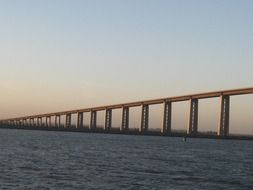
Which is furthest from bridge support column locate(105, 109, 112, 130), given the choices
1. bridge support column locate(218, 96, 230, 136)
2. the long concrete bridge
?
bridge support column locate(218, 96, 230, 136)

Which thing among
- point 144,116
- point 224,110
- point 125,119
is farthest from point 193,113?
point 125,119

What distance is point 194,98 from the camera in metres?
131

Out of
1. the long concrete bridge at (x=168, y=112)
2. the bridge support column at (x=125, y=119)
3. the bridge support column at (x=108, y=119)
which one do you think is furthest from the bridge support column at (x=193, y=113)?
the bridge support column at (x=108, y=119)

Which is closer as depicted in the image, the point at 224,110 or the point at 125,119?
the point at 224,110

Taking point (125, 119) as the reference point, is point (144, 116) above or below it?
above

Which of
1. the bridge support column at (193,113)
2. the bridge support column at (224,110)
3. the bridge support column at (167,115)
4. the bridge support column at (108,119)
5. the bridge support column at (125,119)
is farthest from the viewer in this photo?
the bridge support column at (108,119)

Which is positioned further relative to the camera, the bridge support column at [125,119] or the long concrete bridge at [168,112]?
the bridge support column at [125,119]

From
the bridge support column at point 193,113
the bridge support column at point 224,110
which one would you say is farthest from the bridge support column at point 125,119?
the bridge support column at point 224,110

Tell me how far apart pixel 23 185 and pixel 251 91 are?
88.0m

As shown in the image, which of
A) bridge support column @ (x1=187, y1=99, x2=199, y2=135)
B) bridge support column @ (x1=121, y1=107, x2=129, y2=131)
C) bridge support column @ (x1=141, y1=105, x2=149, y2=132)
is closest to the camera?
bridge support column @ (x1=187, y1=99, x2=199, y2=135)

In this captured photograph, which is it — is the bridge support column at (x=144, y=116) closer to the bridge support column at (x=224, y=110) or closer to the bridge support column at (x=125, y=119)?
the bridge support column at (x=125, y=119)

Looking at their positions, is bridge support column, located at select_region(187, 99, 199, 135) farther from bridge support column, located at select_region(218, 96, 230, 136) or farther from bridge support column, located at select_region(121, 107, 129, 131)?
bridge support column, located at select_region(121, 107, 129, 131)

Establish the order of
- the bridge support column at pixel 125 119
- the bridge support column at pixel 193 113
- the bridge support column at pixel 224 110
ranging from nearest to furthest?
1. the bridge support column at pixel 224 110
2. the bridge support column at pixel 193 113
3. the bridge support column at pixel 125 119

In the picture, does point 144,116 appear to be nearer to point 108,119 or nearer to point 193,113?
point 108,119
